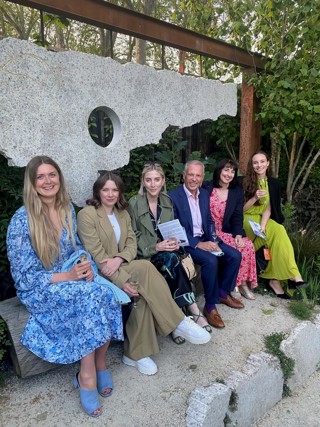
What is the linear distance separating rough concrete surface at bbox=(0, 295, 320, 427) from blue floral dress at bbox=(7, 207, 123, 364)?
12.6 inches

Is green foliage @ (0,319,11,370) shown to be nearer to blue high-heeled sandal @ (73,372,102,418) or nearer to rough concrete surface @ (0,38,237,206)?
blue high-heeled sandal @ (73,372,102,418)

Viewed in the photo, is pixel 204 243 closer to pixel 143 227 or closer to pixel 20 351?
pixel 143 227

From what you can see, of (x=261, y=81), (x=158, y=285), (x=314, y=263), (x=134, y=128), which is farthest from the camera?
Result: (x=261, y=81)

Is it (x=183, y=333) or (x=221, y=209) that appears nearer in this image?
(x=183, y=333)

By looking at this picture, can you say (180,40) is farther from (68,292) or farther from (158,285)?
(68,292)

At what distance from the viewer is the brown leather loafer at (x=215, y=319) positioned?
10.0 ft

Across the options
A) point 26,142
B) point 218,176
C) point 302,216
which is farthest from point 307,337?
point 302,216

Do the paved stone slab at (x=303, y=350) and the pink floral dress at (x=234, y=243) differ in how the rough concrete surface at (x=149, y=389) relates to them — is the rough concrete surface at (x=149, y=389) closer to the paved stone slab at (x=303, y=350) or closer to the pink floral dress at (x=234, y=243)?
the paved stone slab at (x=303, y=350)

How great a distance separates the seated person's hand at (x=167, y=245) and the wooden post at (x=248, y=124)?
2.53 meters

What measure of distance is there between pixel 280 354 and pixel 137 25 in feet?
9.59

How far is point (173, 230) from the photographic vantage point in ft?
9.64

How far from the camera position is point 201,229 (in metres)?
3.30

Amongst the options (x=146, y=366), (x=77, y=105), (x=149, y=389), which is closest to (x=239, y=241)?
(x=146, y=366)

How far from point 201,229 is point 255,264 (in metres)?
0.70
